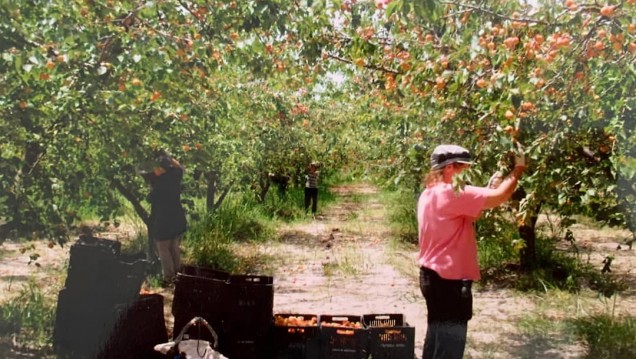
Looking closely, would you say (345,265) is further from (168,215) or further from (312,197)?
(312,197)

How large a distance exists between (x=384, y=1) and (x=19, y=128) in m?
2.26

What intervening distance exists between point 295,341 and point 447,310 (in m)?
1.12

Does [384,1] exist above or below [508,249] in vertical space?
above

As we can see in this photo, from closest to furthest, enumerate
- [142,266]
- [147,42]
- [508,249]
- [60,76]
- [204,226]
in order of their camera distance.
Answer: [147,42] → [60,76] → [142,266] → [508,249] → [204,226]

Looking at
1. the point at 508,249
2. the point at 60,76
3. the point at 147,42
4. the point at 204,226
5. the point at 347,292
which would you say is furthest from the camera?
the point at 204,226

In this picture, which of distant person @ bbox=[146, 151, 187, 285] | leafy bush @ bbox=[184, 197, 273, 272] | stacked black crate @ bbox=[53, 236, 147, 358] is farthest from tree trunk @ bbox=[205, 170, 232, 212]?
stacked black crate @ bbox=[53, 236, 147, 358]

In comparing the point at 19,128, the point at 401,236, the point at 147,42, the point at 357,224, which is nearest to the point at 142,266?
the point at 19,128

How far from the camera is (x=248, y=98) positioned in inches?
282

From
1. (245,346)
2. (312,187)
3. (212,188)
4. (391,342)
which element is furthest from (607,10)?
(312,187)

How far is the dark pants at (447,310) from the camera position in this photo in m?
3.31

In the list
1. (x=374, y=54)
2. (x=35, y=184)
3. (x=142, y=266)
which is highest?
(x=374, y=54)

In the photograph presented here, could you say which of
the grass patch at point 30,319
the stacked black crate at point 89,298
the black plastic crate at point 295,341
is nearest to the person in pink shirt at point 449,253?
the black plastic crate at point 295,341

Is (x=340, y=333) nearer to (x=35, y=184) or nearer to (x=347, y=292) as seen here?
(x=35, y=184)

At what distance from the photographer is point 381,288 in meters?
6.65
